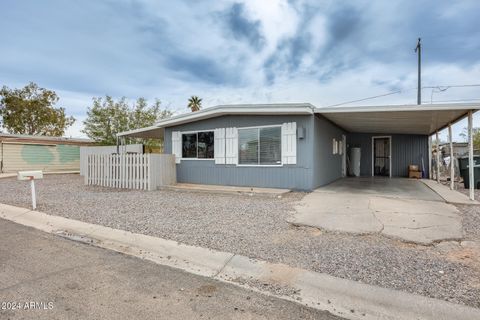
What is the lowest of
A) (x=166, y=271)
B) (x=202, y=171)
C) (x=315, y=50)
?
(x=166, y=271)

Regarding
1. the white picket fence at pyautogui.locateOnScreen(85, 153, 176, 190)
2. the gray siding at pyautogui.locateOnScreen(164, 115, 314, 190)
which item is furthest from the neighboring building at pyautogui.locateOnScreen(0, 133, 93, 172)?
the gray siding at pyautogui.locateOnScreen(164, 115, 314, 190)

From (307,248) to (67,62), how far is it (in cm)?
1327

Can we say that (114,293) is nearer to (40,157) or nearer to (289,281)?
(289,281)

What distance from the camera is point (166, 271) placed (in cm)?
348

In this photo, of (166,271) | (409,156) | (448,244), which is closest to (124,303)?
(166,271)

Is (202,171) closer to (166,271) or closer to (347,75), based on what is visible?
(166,271)

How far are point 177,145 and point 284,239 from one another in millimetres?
8078

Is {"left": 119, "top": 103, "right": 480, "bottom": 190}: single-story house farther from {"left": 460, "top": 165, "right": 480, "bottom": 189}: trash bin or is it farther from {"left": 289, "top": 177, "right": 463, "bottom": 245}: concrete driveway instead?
{"left": 460, "top": 165, "right": 480, "bottom": 189}: trash bin

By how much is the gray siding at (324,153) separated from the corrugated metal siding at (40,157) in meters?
19.3

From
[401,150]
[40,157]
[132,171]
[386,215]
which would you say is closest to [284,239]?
[386,215]

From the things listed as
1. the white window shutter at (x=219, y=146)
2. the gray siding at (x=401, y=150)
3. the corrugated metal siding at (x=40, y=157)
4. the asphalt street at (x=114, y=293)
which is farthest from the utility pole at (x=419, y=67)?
the corrugated metal siding at (x=40, y=157)

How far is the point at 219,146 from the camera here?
10.5 m

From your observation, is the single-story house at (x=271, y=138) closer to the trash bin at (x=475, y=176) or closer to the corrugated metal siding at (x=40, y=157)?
the trash bin at (x=475, y=176)

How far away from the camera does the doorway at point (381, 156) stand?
50.4 feet
